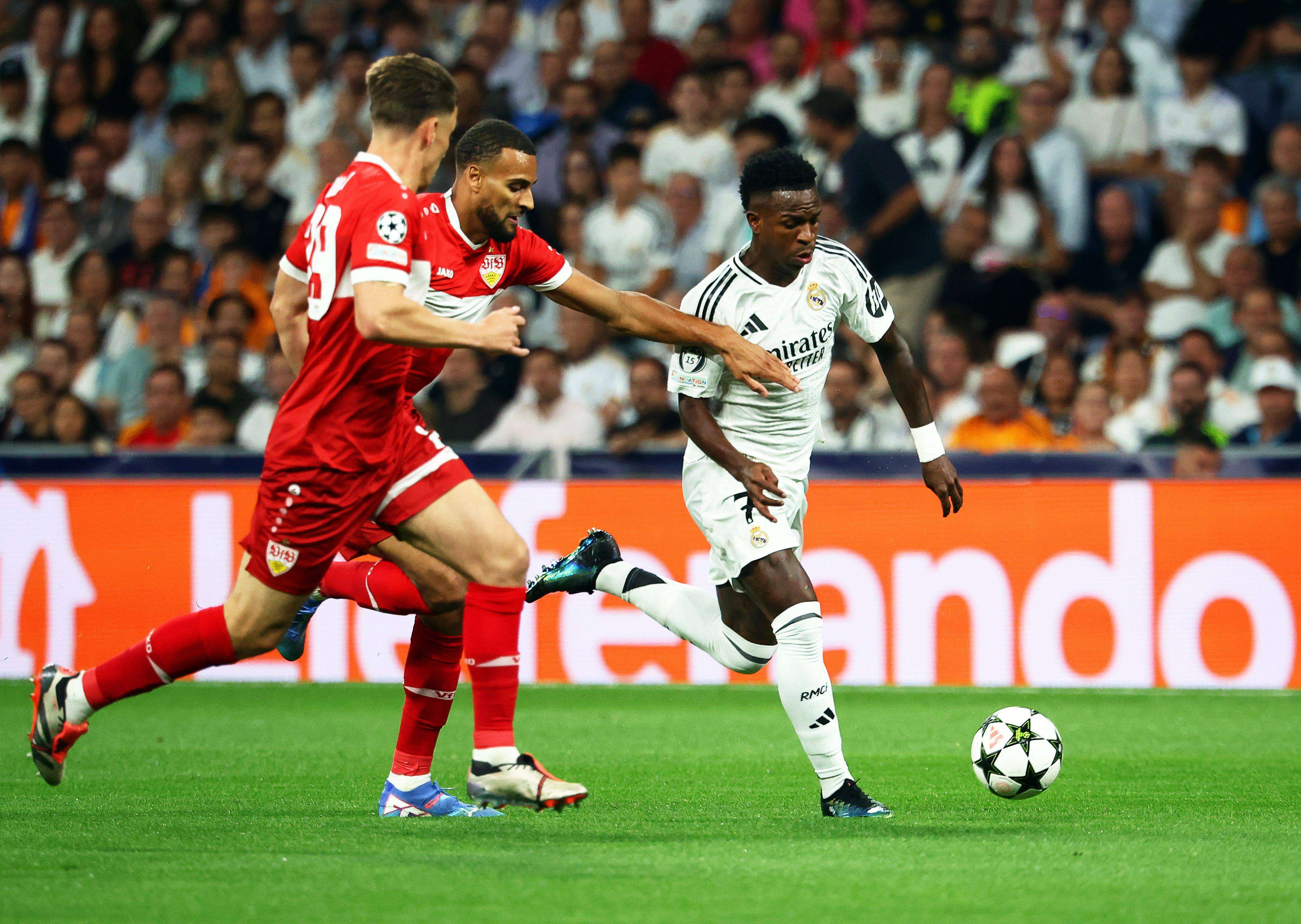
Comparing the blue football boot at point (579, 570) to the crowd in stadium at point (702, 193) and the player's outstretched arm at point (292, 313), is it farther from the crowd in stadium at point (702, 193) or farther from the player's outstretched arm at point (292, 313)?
the crowd in stadium at point (702, 193)

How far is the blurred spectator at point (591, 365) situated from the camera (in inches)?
476

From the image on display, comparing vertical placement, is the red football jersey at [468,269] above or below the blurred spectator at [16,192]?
below

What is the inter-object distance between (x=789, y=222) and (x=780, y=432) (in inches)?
31.4

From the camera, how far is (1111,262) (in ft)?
39.9

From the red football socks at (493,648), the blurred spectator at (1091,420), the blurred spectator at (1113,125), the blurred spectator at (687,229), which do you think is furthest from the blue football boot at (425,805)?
the blurred spectator at (1113,125)

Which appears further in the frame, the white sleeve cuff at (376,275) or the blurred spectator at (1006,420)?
the blurred spectator at (1006,420)

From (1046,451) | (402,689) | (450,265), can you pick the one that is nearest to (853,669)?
(1046,451)

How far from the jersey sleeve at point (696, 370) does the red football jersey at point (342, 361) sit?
1.08m

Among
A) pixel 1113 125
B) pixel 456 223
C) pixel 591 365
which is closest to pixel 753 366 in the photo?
pixel 456 223

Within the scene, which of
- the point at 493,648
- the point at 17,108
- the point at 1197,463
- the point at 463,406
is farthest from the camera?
the point at 17,108

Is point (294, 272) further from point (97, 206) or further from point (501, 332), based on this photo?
point (97, 206)

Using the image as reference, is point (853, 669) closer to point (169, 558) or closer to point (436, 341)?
point (169, 558)

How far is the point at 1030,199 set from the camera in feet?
40.1

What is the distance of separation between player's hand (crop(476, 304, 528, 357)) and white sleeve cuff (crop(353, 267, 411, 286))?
0.28m
